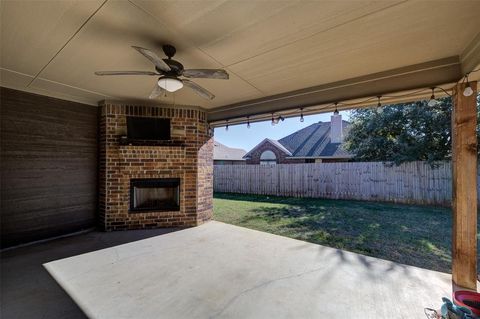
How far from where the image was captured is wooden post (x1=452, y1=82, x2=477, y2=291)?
2.33 meters

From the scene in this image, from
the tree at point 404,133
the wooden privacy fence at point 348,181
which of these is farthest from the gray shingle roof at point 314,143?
the wooden privacy fence at point 348,181

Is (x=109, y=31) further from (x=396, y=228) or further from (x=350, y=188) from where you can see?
(x=350, y=188)

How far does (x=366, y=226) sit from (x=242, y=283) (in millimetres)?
3355

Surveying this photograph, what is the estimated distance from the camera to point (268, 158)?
45.2ft

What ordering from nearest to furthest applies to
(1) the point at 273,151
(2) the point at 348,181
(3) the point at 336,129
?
(2) the point at 348,181
(3) the point at 336,129
(1) the point at 273,151

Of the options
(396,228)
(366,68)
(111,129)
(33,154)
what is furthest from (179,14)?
(396,228)

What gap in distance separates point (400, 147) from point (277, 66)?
659cm

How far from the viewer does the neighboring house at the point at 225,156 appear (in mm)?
16500

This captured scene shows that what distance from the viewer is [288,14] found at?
5.73 ft

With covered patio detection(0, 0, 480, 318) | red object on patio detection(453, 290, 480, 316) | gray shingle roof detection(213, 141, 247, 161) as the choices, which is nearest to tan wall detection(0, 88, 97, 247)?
covered patio detection(0, 0, 480, 318)

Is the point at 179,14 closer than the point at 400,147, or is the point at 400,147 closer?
the point at 179,14

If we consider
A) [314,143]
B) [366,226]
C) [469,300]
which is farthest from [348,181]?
[469,300]

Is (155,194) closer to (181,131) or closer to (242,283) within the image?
(181,131)

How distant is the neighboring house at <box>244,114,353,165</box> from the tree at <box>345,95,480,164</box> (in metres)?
1.98
